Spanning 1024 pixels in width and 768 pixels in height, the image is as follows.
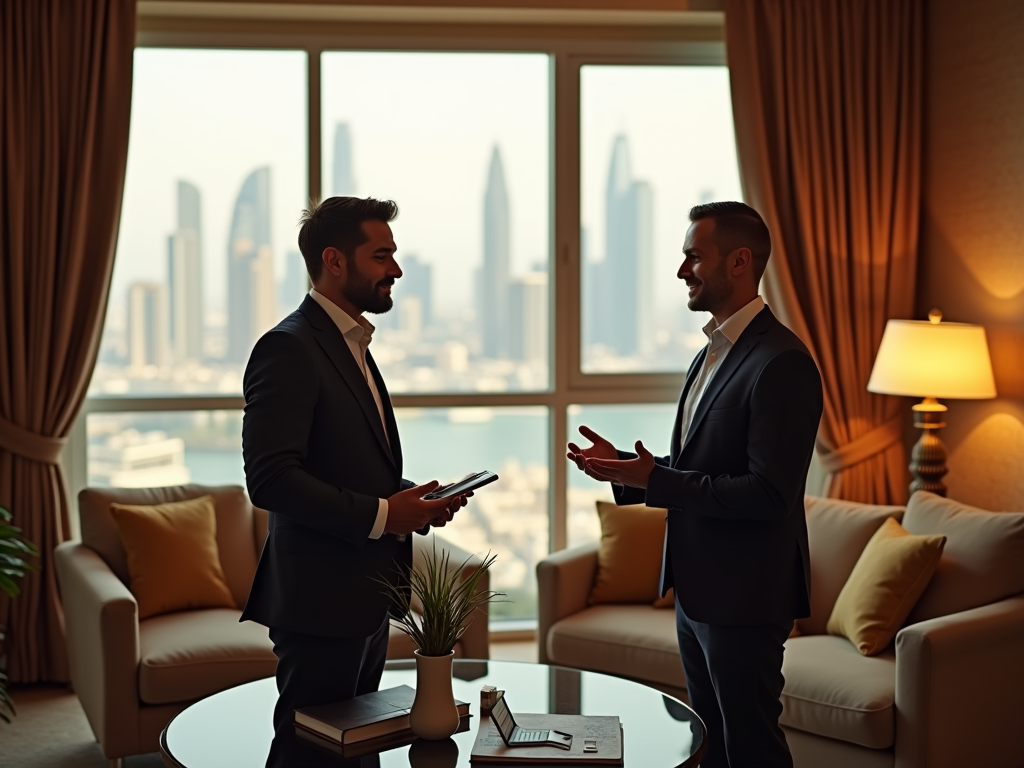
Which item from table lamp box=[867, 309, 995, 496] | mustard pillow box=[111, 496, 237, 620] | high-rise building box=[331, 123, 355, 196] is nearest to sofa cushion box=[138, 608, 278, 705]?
mustard pillow box=[111, 496, 237, 620]

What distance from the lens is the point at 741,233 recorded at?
9.19 ft

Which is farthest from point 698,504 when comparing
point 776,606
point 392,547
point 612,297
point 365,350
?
point 612,297

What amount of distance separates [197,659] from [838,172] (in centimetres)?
342

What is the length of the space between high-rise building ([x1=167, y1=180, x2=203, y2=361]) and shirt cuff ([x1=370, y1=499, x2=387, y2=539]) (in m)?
2.83

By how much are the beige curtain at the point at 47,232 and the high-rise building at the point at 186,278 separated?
0.33m

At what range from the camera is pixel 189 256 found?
4996 mm

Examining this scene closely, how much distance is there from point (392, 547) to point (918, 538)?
75.1 inches

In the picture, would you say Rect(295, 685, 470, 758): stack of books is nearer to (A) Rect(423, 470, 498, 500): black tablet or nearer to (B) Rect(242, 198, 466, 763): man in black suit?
(B) Rect(242, 198, 466, 763): man in black suit

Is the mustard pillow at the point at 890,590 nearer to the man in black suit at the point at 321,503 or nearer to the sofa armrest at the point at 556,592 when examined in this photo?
the sofa armrest at the point at 556,592

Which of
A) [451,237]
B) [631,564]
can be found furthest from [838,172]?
[631,564]

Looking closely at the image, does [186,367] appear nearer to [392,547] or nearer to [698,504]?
[392,547]

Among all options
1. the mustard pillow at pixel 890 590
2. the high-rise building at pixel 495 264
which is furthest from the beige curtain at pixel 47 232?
the mustard pillow at pixel 890 590

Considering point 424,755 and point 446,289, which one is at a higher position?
point 446,289

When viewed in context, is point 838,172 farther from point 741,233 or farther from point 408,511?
point 408,511
